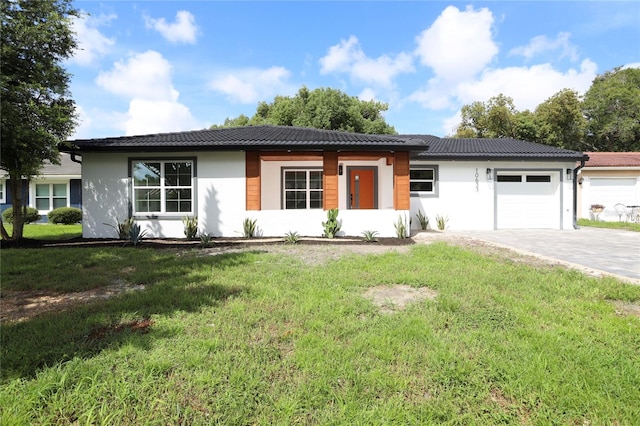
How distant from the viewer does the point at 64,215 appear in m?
15.9

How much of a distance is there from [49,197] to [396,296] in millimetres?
20390

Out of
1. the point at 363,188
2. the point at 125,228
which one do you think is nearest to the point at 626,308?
the point at 363,188

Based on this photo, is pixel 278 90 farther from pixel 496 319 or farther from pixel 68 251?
pixel 496 319

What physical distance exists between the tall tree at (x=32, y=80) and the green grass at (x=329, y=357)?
6.57m

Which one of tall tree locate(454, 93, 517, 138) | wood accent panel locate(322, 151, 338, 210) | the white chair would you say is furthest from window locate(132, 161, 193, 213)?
tall tree locate(454, 93, 517, 138)

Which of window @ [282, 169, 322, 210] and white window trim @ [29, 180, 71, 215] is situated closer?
window @ [282, 169, 322, 210]

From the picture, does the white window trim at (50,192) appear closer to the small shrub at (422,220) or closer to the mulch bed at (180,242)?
the mulch bed at (180,242)

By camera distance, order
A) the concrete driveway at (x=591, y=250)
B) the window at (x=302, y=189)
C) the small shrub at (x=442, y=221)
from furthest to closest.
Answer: the window at (x=302, y=189) → the small shrub at (x=442, y=221) → the concrete driveway at (x=591, y=250)

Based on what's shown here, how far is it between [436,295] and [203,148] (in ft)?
26.4

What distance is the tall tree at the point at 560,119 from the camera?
2373cm

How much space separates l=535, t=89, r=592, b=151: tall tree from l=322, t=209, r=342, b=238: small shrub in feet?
77.4

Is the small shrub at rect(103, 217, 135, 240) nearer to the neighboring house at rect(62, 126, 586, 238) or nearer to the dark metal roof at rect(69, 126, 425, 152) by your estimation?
the neighboring house at rect(62, 126, 586, 238)

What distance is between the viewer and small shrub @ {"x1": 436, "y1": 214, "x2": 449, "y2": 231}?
40.8ft

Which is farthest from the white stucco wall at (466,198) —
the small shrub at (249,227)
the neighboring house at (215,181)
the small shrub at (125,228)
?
the small shrub at (125,228)
